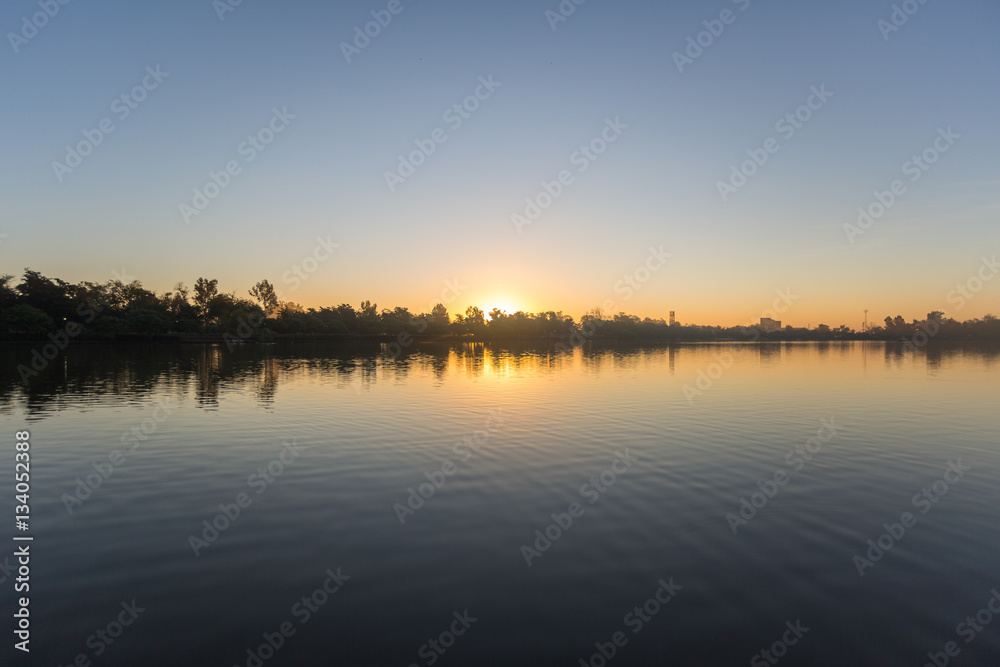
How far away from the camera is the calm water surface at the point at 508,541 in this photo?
309 inches

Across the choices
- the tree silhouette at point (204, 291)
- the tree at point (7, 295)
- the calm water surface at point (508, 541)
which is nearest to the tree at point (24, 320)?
the tree at point (7, 295)

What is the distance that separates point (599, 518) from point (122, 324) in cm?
16013

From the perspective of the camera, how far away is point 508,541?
11.4m

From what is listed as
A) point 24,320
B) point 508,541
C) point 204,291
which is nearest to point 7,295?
point 24,320

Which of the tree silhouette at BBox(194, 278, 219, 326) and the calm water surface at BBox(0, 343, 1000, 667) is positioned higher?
the tree silhouette at BBox(194, 278, 219, 326)

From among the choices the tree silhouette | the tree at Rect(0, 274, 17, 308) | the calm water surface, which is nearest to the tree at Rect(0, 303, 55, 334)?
the tree at Rect(0, 274, 17, 308)

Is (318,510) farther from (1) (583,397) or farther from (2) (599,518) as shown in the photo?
(1) (583,397)

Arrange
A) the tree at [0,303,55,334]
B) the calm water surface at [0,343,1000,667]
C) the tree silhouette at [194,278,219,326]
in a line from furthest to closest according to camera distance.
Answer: the tree silhouette at [194,278,219,326] → the tree at [0,303,55,334] → the calm water surface at [0,343,1000,667]

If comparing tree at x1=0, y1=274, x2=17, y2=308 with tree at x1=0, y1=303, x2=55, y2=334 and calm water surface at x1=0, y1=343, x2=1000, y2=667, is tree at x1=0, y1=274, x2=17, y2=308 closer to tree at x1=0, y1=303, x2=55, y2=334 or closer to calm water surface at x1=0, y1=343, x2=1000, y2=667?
tree at x1=0, y1=303, x2=55, y2=334

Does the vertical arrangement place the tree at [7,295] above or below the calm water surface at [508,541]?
above

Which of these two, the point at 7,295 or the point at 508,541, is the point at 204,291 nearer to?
the point at 7,295

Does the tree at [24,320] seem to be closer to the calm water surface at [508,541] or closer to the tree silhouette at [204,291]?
the tree silhouette at [204,291]

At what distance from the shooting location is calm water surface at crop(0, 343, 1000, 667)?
25.7ft

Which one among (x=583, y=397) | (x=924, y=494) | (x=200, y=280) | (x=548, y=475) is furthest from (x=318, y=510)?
(x=200, y=280)
